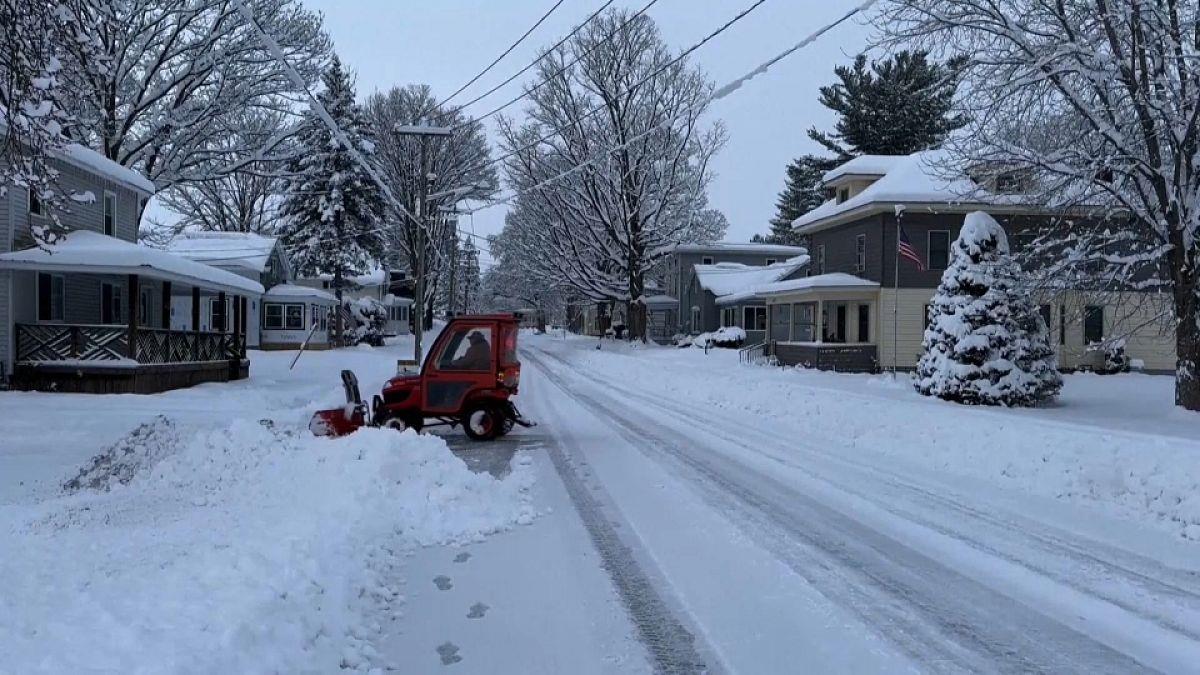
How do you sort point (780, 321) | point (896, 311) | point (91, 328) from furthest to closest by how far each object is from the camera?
point (780, 321), point (896, 311), point (91, 328)

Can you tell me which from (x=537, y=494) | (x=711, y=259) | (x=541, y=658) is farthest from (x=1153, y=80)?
(x=711, y=259)

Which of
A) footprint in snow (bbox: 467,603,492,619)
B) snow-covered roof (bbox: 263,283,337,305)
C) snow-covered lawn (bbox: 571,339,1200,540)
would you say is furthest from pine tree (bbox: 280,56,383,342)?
footprint in snow (bbox: 467,603,492,619)

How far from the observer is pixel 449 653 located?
18.0 ft

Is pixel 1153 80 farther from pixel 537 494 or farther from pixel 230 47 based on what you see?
pixel 230 47

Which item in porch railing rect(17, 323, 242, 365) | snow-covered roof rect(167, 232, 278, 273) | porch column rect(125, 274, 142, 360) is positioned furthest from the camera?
snow-covered roof rect(167, 232, 278, 273)

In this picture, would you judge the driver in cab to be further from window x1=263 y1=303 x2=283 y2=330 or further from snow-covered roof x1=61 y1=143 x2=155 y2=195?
window x1=263 y1=303 x2=283 y2=330

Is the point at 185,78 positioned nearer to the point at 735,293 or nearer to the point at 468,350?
the point at 468,350

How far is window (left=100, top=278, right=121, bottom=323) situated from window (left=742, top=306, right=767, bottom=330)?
35.3m

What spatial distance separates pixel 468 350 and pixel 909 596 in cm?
1044

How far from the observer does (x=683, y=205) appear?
48.3 meters

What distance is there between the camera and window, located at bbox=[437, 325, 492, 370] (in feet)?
52.4

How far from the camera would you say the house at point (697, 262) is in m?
62.9

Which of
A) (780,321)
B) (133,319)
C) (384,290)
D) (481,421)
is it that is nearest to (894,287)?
(780,321)

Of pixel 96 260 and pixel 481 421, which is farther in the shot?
pixel 96 260
